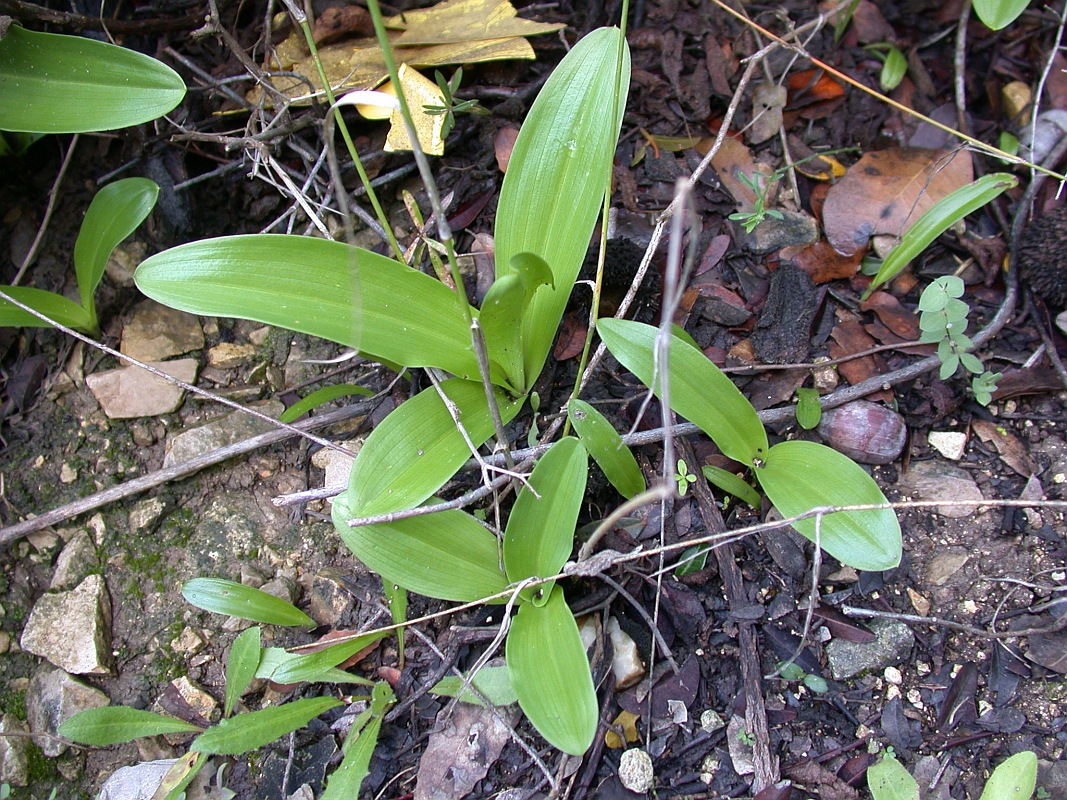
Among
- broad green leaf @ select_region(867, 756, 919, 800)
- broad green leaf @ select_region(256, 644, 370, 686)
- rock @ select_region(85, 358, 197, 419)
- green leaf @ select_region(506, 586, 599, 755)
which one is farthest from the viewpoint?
rock @ select_region(85, 358, 197, 419)

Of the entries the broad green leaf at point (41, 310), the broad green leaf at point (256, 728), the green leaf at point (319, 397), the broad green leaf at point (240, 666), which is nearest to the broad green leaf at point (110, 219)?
the broad green leaf at point (41, 310)

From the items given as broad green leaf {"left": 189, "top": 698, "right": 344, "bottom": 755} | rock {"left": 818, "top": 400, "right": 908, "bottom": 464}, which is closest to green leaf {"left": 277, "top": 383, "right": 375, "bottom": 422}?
broad green leaf {"left": 189, "top": 698, "right": 344, "bottom": 755}

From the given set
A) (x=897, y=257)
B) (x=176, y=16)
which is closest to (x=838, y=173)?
(x=897, y=257)

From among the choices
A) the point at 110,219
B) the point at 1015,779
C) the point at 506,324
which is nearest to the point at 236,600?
the point at 506,324

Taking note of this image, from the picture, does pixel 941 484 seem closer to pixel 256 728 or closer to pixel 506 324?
pixel 506 324

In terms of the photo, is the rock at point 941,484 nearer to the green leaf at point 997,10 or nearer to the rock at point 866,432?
the rock at point 866,432

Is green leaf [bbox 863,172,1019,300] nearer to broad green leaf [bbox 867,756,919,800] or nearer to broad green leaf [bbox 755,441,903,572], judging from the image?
broad green leaf [bbox 755,441,903,572]
